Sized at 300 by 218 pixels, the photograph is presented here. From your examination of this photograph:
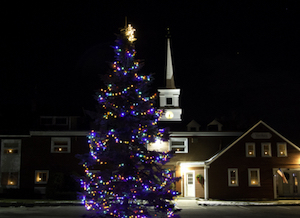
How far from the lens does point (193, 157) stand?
112ft

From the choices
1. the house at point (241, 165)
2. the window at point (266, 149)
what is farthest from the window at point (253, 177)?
the window at point (266, 149)

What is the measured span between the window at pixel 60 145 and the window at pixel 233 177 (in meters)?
15.7

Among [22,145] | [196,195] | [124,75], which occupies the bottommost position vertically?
[196,195]

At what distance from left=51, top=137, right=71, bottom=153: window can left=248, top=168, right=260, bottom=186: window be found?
692 inches

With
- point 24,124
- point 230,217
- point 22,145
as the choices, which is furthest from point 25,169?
point 230,217

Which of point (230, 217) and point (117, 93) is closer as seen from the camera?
point (117, 93)

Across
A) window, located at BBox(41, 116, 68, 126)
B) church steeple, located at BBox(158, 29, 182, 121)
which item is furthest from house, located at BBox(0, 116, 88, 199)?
church steeple, located at BBox(158, 29, 182, 121)

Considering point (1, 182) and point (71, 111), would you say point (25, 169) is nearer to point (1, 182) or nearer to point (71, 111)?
point (1, 182)

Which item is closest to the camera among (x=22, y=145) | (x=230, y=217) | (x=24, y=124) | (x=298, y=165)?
(x=230, y=217)

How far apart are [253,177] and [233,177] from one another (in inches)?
73.7

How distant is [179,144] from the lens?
34.7m

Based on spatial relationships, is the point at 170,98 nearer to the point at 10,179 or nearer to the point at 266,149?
the point at 266,149

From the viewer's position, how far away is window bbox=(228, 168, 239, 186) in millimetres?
31562

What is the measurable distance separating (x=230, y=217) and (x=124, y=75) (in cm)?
1065
